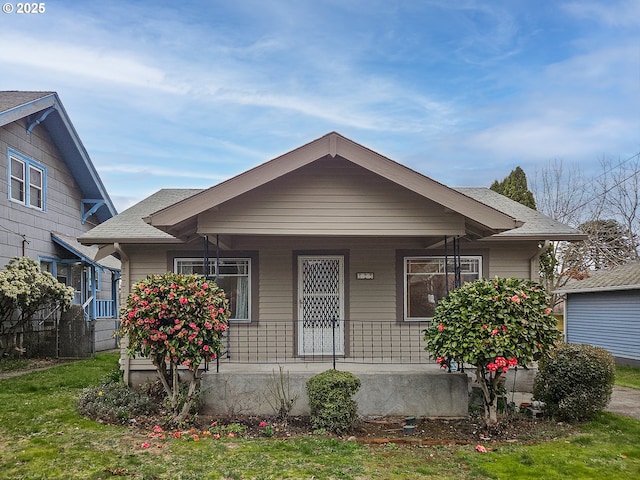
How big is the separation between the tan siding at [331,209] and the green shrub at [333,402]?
217 centimetres

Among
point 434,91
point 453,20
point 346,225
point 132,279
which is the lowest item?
point 132,279

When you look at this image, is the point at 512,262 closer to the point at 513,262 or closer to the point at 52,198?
the point at 513,262

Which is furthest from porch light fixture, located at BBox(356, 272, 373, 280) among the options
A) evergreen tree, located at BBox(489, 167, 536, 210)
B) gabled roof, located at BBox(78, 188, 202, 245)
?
evergreen tree, located at BBox(489, 167, 536, 210)

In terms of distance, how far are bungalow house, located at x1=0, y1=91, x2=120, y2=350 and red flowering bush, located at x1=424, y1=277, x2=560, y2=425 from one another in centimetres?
962

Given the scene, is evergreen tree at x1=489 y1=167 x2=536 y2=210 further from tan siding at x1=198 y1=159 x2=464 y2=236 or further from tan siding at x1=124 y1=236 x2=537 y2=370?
tan siding at x1=198 y1=159 x2=464 y2=236

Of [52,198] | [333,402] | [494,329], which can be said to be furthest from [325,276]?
[52,198]

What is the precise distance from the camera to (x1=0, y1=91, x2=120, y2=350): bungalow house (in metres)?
12.7

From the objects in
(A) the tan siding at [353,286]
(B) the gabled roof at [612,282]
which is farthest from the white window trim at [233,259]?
(B) the gabled roof at [612,282]

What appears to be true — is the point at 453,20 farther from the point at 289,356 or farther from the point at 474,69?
the point at 289,356

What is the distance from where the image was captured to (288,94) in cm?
1520

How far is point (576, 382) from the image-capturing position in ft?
24.5

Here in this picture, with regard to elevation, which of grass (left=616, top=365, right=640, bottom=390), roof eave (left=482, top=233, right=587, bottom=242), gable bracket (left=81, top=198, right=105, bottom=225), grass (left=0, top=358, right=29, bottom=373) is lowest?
grass (left=616, top=365, right=640, bottom=390)

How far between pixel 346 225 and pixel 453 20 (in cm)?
743

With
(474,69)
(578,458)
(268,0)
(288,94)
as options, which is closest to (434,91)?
(474,69)
